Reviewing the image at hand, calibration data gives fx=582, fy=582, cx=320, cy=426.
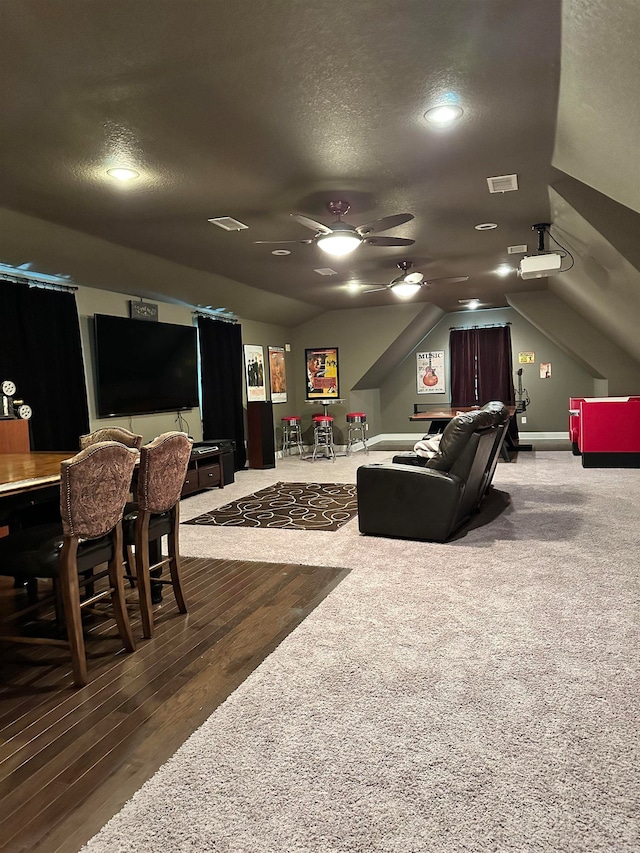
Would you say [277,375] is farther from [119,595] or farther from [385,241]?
[119,595]

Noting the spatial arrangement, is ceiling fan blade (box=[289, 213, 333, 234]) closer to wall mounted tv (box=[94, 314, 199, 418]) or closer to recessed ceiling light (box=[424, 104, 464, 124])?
recessed ceiling light (box=[424, 104, 464, 124])

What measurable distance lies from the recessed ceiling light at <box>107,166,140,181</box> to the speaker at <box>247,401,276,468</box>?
5.62 metres

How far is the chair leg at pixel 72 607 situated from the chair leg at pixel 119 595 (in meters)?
0.27

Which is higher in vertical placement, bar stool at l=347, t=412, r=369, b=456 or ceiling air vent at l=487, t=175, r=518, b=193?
ceiling air vent at l=487, t=175, r=518, b=193

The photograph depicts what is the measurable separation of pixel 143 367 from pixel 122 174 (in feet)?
12.0

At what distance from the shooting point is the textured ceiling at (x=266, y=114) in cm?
247

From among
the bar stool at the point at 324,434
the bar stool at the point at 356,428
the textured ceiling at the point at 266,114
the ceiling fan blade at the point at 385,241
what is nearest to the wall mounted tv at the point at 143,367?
the textured ceiling at the point at 266,114

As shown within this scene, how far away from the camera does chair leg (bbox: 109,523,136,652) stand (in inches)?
119

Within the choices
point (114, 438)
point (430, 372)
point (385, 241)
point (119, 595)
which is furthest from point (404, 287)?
point (430, 372)

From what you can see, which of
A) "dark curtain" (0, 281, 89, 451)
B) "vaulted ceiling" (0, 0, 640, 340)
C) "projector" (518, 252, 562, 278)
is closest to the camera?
"vaulted ceiling" (0, 0, 640, 340)

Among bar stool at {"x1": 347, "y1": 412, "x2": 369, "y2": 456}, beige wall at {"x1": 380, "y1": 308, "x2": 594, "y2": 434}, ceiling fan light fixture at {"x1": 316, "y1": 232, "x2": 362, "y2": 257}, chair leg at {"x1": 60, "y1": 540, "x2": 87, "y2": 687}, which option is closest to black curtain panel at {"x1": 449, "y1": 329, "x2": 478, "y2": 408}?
beige wall at {"x1": 380, "y1": 308, "x2": 594, "y2": 434}

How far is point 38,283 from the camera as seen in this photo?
20.1 ft

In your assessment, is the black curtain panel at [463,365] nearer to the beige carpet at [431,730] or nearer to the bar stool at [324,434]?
the bar stool at [324,434]

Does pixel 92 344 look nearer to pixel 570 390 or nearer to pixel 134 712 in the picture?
pixel 134 712
